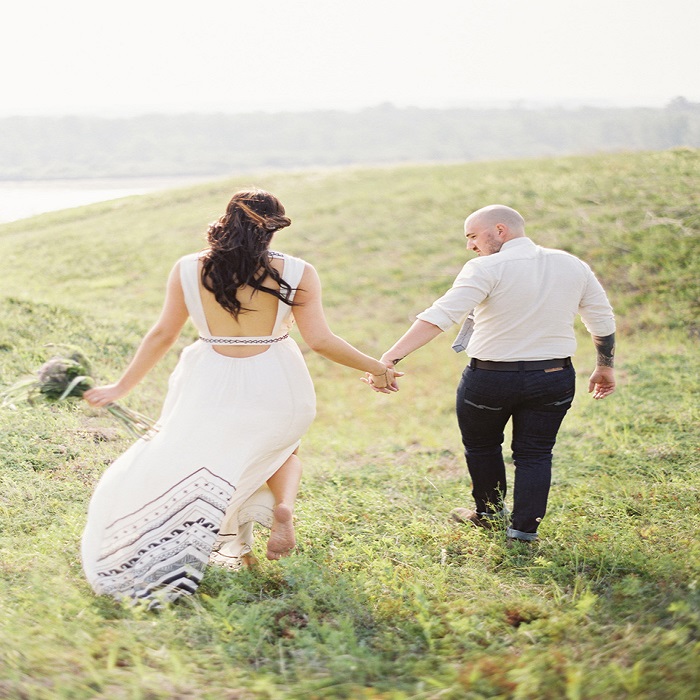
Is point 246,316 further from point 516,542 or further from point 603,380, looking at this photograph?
point 603,380

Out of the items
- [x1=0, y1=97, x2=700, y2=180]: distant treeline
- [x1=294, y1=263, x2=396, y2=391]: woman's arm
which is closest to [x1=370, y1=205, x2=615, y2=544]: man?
[x1=294, y1=263, x2=396, y2=391]: woman's arm

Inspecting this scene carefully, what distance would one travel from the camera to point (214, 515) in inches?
152

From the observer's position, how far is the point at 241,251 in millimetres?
3900

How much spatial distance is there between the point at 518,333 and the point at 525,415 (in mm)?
511

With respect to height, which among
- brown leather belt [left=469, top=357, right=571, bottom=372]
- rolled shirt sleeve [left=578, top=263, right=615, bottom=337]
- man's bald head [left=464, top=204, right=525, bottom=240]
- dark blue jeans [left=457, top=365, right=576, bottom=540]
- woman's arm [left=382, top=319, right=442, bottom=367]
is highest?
man's bald head [left=464, top=204, right=525, bottom=240]


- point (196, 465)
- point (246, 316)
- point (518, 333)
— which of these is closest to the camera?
point (196, 465)

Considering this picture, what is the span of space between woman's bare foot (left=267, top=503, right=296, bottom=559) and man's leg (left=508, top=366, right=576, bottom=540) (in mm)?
1367

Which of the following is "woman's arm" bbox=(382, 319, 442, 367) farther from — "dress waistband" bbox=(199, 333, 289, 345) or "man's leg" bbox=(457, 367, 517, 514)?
"dress waistband" bbox=(199, 333, 289, 345)

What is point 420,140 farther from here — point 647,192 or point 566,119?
point 647,192

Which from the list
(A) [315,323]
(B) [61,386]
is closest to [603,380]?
(A) [315,323]

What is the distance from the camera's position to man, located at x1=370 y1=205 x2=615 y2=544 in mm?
4355

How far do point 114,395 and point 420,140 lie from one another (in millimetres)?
110981

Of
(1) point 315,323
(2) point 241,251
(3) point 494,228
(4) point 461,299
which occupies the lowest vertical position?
(1) point 315,323

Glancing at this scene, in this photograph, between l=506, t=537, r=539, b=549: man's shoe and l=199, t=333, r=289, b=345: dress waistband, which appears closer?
l=199, t=333, r=289, b=345: dress waistband
